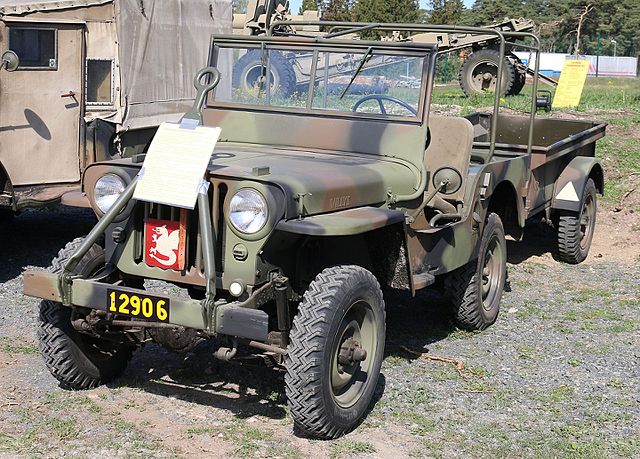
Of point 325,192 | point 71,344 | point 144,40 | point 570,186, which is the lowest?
point 71,344

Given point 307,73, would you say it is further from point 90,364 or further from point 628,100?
point 628,100

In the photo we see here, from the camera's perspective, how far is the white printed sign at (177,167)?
14.6ft

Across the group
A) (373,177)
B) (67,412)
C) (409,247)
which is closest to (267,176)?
(373,177)

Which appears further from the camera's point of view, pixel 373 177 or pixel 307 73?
pixel 307 73

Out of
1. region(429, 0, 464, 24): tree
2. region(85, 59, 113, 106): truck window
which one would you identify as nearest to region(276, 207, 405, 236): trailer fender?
region(85, 59, 113, 106): truck window

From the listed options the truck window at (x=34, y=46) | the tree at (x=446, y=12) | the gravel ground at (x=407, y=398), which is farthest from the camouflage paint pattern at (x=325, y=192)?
the tree at (x=446, y=12)

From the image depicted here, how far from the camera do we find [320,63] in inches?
233

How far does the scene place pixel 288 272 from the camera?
4844 mm

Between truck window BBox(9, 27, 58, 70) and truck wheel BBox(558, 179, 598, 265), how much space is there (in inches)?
187

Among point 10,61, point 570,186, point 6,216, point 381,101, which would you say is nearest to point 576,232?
point 570,186

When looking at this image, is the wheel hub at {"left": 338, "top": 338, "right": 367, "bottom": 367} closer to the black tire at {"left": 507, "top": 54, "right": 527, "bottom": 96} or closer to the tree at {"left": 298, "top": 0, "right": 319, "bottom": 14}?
the black tire at {"left": 507, "top": 54, "right": 527, "bottom": 96}

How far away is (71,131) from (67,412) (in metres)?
4.09

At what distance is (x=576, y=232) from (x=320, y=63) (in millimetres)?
3777

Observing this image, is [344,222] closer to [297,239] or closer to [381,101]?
[297,239]
